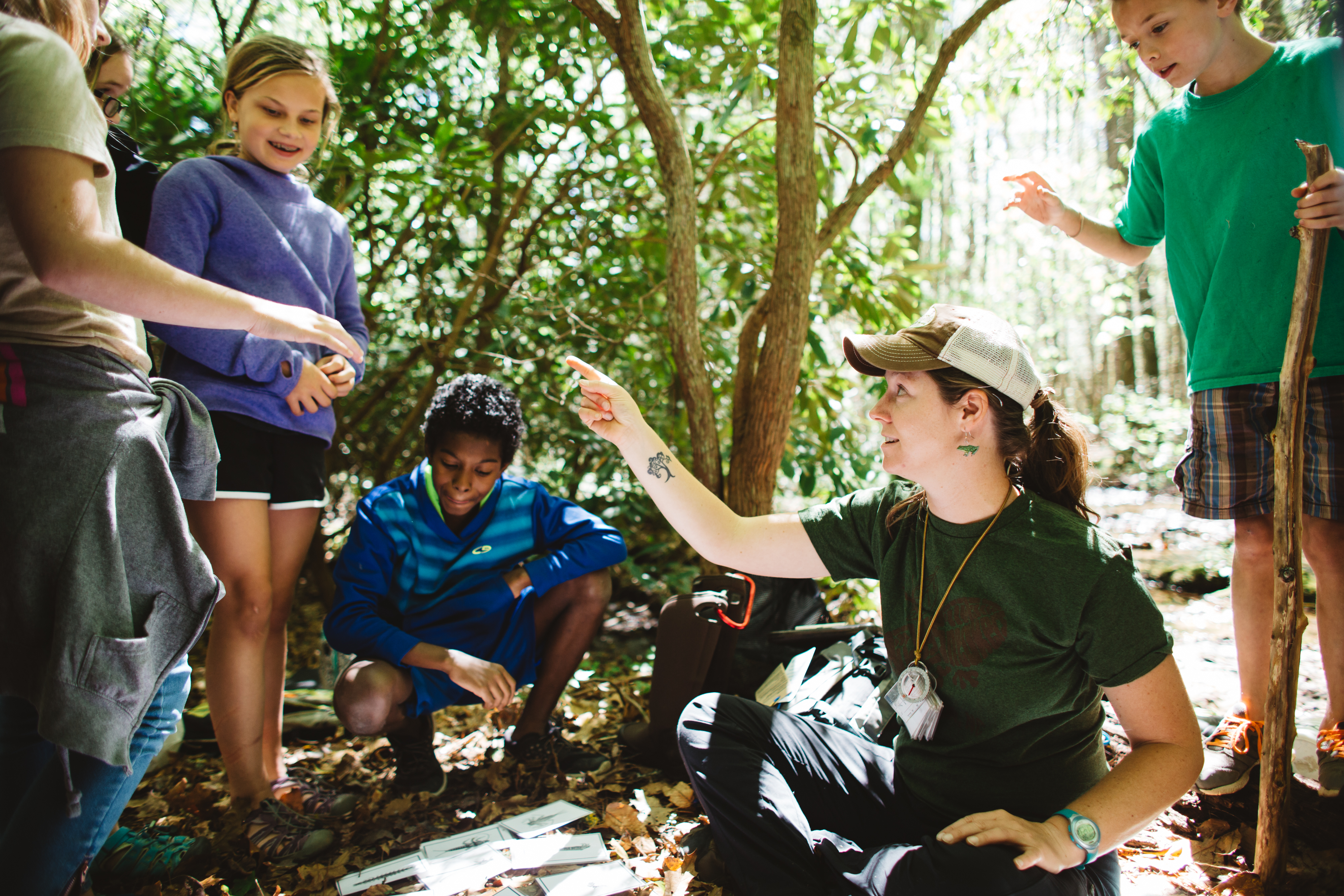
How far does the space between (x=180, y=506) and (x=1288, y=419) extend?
228 cm

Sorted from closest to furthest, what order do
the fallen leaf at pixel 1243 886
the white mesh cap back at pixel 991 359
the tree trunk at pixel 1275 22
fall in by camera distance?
the white mesh cap back at pixel 991 359, the fallen leaf at pixel 1243 886, the tree trunk at pixel 1275 22

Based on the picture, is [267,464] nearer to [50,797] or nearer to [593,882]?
[50,797]

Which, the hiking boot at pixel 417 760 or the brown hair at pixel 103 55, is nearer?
the brown hair at pixel 103 55

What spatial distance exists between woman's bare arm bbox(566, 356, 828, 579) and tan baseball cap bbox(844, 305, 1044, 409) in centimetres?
48

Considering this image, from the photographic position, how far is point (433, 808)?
2.25 metres

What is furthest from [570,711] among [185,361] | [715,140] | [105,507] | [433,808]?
[715,140]

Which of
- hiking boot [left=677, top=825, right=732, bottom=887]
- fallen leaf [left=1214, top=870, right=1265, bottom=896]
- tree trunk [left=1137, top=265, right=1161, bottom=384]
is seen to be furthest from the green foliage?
hiking boot [left=677, top=825, right=732, bottom=887]

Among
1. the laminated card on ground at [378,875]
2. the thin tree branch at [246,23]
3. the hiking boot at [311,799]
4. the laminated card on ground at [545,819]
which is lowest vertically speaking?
the laminated card on ground at [545,819]

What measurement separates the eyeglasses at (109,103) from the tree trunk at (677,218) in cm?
142

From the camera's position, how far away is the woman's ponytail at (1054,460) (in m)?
1.65

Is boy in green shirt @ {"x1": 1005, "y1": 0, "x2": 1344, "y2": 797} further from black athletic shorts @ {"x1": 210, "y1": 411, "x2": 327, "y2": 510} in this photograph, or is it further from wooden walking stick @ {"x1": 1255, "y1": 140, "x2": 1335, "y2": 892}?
Answer: black athletic shorts @ {"x1": 210, "y1": 411, "x2": 327, "y2": 510}

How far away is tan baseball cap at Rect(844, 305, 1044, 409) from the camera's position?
62.7 inches

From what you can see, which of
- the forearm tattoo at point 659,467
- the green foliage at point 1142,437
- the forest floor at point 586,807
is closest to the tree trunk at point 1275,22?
the forest floor at point 586,807

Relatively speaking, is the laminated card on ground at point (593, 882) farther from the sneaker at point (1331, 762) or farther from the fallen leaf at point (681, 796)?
the sneaker at point (1331, 762)
